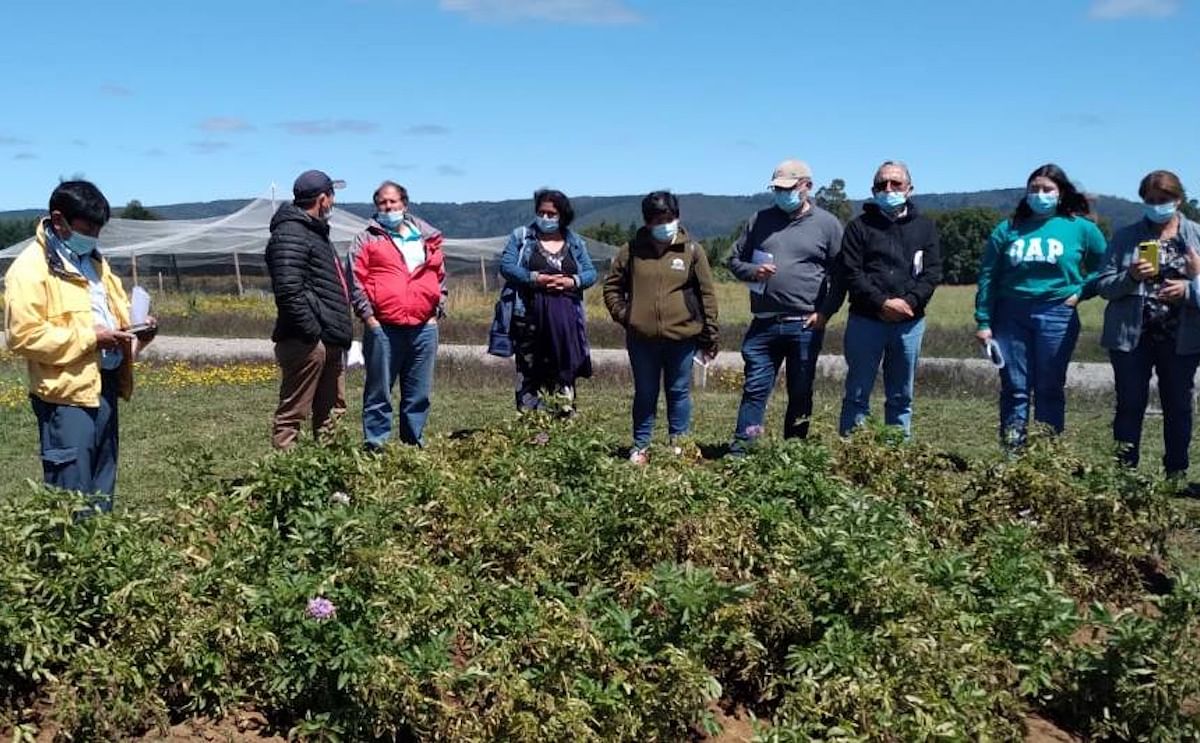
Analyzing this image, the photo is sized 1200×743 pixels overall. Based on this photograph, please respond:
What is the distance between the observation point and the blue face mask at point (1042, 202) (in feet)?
21.4

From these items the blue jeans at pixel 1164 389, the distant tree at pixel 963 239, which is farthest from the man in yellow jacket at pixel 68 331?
the distant tree at pixel 963 239

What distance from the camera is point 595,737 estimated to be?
3145 mm

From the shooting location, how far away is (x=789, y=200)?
6.66 metres

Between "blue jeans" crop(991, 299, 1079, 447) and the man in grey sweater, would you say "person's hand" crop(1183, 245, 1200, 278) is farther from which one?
the man in grey sweater

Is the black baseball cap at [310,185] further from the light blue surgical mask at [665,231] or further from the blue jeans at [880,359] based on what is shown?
the blue jeans at [880,359]

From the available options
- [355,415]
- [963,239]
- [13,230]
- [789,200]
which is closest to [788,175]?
[789,200]

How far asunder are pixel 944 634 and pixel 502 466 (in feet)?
6.68

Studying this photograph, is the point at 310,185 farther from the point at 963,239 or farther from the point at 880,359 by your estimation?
the point at 963,239

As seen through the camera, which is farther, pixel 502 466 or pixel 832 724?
pixel 502 466

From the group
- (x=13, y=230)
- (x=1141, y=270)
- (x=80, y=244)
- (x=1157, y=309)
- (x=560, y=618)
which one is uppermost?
(x=13, y=230)

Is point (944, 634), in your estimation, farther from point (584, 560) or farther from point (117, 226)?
point (117, 226)

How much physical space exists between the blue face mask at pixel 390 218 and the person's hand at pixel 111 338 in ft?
7.07

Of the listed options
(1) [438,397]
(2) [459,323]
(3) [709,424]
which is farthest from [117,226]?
(3) [709,424]

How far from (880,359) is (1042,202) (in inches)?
47.1
